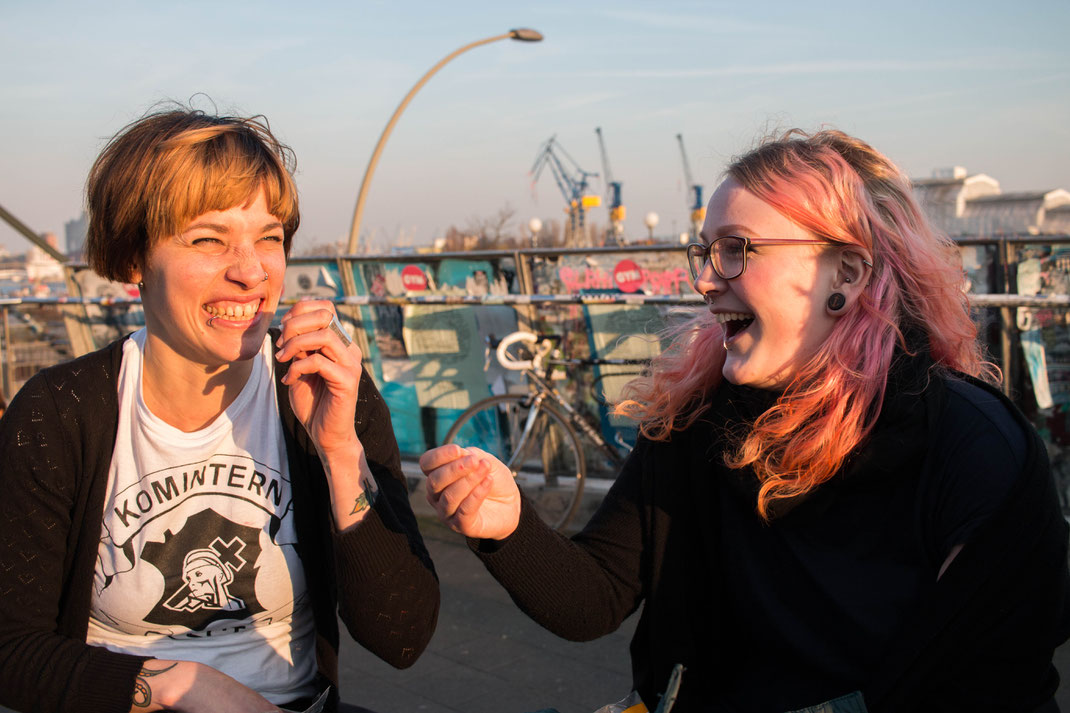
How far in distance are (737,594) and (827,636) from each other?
0.70 ft

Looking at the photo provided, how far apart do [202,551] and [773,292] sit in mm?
1378

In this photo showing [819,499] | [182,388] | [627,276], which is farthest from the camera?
[627,276]

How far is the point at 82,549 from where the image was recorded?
1.99 m

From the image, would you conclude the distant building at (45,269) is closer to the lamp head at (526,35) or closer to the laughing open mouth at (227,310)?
the laughing open mouth at (227,310)

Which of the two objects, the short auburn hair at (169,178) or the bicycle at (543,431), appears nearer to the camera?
the short auburn hair at (169,178)

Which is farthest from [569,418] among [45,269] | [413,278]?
[45,269]

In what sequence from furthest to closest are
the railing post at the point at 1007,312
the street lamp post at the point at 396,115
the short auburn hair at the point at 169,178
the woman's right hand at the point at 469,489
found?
the street lamp post at the point at 396,115, the railing post at the point at 1007,312, the short auburn hair at the point at 169,178, the woman's right hand at the point at 469,489

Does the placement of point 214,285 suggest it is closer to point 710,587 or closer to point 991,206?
point 710,587

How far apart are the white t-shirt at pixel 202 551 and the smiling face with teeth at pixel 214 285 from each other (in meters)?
0.15

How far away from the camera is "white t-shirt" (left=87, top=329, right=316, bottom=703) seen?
6.73ft

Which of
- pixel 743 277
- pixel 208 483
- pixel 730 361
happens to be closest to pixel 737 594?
pixel 730 361

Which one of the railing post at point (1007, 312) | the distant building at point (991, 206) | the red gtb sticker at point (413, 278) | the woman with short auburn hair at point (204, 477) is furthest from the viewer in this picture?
the distant building at point (991, 206)

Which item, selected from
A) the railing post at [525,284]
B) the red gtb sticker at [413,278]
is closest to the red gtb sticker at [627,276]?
the railing post at [525,284]

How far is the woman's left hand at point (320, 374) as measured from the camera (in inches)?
72.1
